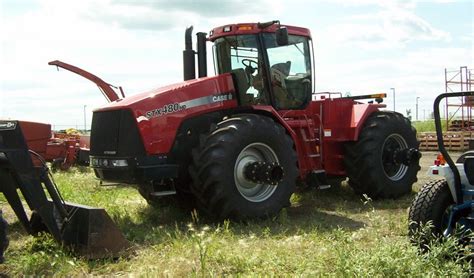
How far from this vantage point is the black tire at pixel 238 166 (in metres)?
6.43

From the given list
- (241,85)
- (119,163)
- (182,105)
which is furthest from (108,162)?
(241,85)

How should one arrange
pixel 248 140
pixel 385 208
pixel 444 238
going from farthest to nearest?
pixel 385 208 → pixel 248 140 → pixel 444 238

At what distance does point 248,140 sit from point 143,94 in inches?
58.1

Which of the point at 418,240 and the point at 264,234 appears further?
the point at 264,234

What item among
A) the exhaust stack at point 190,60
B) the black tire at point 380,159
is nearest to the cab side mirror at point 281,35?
the exhaust stack at point 190,60

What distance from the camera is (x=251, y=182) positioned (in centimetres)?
689

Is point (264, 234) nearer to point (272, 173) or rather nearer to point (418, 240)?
point (272, 173)

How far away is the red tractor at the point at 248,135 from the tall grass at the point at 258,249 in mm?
427

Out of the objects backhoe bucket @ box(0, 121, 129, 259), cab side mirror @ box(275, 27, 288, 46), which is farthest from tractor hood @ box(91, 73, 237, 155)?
backhoe bucket @ box(0, 121, 129, 259)

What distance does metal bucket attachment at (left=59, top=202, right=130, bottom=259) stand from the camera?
4844 millimetres

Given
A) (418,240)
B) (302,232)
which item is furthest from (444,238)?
(302,232)

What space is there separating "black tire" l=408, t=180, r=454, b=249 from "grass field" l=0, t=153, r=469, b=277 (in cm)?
20

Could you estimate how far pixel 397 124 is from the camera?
881 centimetres

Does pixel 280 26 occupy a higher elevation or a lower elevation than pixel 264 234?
higher
